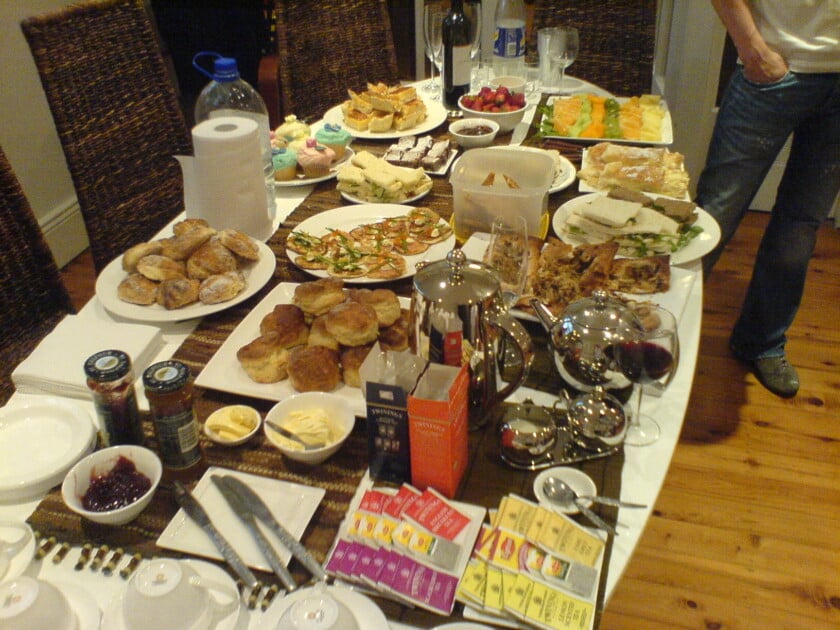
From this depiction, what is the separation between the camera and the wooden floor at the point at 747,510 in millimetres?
1627

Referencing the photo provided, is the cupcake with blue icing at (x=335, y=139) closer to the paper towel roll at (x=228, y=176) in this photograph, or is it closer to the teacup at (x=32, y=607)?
the paper towel roll at (x=228, y=176)

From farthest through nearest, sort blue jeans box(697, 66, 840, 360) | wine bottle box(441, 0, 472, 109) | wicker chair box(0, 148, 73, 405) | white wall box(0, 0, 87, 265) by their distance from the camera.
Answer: white wall box(0, 0, 87, 265)
wine bottle box(441, 0, 472, 109)
blue jeans box(697, 66, 840, 360)
wicker chair box(0, 148, 73, 405)

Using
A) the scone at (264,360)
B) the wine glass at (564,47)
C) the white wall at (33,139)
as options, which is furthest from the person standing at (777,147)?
Answer: the white wall at (33,139)

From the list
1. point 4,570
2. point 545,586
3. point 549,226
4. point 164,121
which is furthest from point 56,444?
point 164,121

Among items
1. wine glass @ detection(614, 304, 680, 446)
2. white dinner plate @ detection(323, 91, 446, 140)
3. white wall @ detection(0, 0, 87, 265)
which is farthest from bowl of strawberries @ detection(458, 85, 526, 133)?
white wall @ detection(0, 0, 87, 265)

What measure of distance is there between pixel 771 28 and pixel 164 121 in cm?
163

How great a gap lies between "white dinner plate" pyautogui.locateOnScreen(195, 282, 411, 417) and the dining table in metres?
0.02

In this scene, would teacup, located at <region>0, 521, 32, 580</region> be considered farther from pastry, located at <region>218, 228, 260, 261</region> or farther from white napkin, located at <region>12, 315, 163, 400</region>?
pastry, located at <region>218, 228, 260, 261</region>

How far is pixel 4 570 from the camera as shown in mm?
752

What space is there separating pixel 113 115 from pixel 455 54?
950 mm

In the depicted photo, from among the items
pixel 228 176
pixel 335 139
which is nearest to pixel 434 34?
pixel 335 139

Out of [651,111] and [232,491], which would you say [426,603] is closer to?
[232,491]

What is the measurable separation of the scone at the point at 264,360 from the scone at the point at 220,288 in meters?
0.20

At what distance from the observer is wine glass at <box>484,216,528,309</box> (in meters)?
1.17
